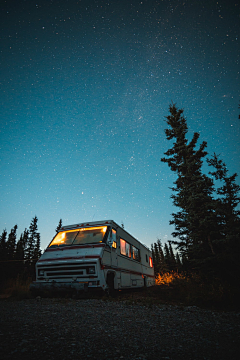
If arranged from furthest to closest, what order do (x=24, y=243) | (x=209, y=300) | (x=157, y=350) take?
(x=24, y=243) → (x=209, y=300) → (x=157, y=350)

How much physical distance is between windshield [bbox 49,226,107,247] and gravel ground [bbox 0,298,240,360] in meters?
3.66

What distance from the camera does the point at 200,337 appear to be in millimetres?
3057

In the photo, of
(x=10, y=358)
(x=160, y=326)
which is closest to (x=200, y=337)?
(x=160, y=326)

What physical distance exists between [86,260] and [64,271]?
3.30ft

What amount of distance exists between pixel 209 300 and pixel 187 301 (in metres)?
0.72

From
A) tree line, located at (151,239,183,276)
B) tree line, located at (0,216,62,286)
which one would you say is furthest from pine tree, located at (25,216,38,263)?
tree line, located at (151,239,183,276)

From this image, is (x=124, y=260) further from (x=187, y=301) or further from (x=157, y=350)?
(x=157, y=350)

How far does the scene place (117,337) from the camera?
292 cm

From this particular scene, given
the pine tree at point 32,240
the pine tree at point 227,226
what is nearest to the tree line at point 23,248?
the pine tree at point 32,240

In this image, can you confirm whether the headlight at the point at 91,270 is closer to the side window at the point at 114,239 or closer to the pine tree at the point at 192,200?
the side window at the point at 114,239

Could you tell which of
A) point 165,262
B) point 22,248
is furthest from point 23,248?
point 165,262

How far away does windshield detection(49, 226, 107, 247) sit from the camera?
7895mm

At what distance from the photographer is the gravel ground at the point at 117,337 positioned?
89.9 inches

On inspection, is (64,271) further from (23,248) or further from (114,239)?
(23,248)
